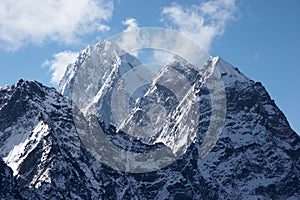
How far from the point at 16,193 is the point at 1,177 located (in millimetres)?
5801

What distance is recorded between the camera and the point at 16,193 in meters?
200

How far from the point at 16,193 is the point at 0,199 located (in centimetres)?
716

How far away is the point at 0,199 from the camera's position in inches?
7608

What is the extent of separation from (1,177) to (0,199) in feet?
24.3

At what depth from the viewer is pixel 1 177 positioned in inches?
7820
